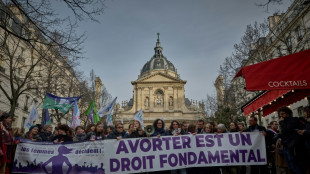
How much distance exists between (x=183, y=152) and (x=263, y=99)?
287 cm

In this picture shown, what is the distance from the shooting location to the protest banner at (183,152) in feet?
18.9

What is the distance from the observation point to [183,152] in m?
5.84

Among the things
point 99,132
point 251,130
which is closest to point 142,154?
point 99,132

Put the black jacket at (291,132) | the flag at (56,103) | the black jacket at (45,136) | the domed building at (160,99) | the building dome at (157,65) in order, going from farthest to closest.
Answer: the building dome at (157,65)
the domed building at (160,99)
the flag at (56,103)
the black jacket at (45,136)
the black jacket at (291,132)

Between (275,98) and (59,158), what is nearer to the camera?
(59,158)

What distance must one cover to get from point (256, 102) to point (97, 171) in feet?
16.6

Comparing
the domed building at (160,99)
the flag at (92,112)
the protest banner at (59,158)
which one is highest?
the domed building at (160,99)

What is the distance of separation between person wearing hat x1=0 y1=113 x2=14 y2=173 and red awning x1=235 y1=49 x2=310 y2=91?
5.73 meters

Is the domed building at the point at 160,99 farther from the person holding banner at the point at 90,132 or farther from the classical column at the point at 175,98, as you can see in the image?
the person holding banner at the point at 90,132

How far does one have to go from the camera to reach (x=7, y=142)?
539cm

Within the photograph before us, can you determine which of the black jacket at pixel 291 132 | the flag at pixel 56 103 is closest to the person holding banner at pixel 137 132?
the black jacket at pixel 291 132

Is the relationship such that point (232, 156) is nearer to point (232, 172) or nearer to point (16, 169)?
point (232, 172)

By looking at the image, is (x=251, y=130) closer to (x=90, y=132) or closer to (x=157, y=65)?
(x=90, y=132)

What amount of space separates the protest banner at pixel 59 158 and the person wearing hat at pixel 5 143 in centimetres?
32
